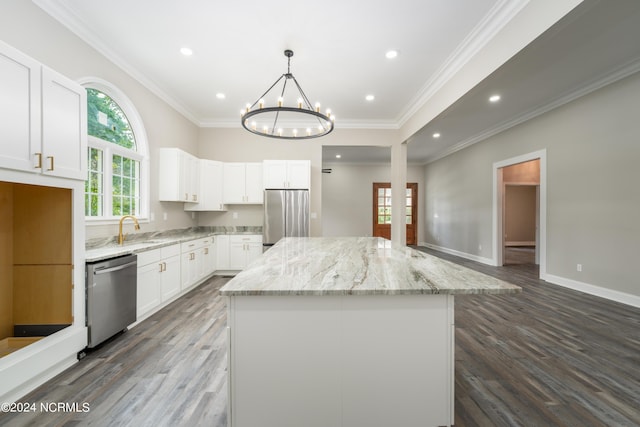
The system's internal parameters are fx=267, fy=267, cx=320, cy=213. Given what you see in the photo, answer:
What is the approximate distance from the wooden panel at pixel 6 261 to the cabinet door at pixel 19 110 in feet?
2.03

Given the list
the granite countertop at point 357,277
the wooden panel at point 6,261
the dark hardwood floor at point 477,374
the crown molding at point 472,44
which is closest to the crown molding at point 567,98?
the crown molding at point 472,44

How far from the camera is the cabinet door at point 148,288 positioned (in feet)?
9.53

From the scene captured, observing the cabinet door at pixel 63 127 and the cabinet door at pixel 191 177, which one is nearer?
the cabinet door at pixel 63 127

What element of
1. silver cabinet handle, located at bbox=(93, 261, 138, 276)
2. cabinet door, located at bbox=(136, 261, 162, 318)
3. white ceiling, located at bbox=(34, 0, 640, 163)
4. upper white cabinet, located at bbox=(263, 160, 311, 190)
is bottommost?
cabinet door, located at bbox=(136, 261, 162, 318)

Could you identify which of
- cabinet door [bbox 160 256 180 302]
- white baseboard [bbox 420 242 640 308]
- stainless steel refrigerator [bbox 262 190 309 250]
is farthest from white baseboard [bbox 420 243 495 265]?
cabinet door [bbox 160 256 180 302]

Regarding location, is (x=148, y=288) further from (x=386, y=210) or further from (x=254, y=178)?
(x=386, y=210)

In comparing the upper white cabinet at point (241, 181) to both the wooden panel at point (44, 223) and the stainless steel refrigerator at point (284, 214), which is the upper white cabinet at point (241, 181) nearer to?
the stainless steel refrigerator at point (284, 214)

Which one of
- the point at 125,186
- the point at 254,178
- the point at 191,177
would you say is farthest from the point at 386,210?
the point at 125,186

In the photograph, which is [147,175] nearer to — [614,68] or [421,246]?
[614,68]

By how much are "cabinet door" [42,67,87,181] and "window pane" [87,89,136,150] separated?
1.05 metres

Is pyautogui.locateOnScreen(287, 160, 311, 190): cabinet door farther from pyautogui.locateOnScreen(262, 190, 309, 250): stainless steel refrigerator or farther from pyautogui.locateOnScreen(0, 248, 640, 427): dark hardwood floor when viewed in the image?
pyautogui.locateOnScreen(0, 248, 640, 427): dark hardwood floor

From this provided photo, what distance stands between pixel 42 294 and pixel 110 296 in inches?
17.6

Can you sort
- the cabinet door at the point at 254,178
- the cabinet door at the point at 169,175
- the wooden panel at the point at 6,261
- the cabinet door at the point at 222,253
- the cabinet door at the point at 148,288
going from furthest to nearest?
the cabinet door at the point at 254,178, the cabinet door at the point at 222,253, the cabinet door at the point at 169,175, the cabinet door at the point at 148,288, the wooden panel at the point at 6,261

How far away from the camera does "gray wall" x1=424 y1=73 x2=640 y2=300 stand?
11.3ft
